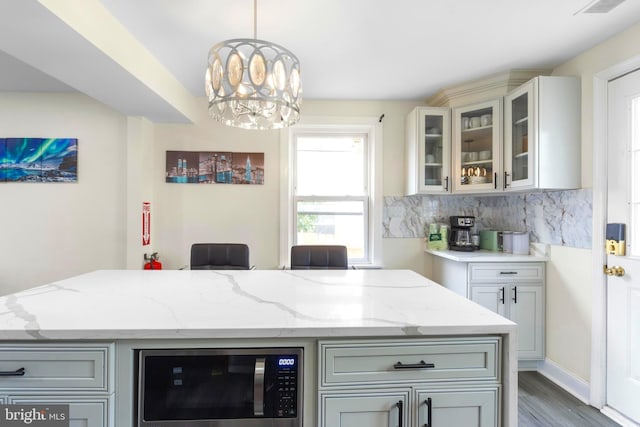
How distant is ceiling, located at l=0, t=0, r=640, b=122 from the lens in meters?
1.82

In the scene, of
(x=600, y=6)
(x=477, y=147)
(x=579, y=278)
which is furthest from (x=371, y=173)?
(x=600, y=6)

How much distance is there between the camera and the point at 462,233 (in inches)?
127

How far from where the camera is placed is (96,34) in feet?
5.95

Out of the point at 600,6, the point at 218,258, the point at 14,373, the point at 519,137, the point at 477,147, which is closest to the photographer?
the point at 14,373

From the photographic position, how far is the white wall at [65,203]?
320cm

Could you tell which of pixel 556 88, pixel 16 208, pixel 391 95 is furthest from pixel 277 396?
pixel 16 208

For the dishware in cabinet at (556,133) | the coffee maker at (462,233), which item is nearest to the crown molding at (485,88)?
the dishware in cabinet at (556,133)

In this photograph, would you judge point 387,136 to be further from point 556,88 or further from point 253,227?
point 253,227

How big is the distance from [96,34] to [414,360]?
2286mm

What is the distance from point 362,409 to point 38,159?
12.4 ft

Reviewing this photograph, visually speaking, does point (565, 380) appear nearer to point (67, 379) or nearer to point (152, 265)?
point (67, 379)

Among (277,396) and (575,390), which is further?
(575,390)

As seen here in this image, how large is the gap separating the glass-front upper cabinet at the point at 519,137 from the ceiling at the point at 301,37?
274mm

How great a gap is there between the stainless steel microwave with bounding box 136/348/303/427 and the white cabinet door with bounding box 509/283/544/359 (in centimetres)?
233
